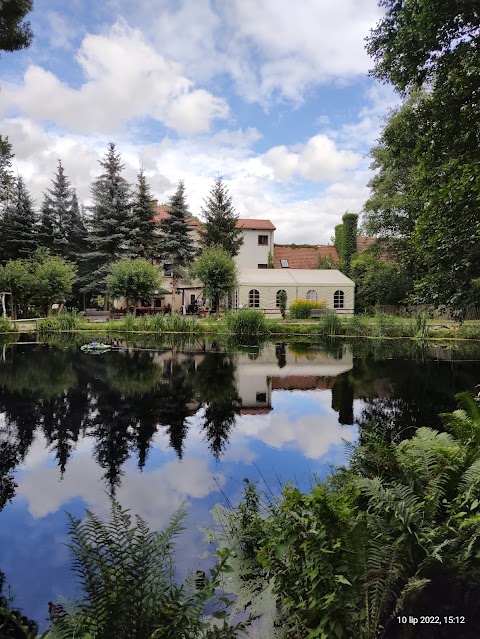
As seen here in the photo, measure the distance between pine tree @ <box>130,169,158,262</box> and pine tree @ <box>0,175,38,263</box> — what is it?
744 centimetres

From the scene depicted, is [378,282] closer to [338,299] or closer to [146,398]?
[338,299]

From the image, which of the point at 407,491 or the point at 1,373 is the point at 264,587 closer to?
the point at 407,491

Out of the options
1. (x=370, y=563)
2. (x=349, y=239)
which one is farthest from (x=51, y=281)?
(x=370, y=563)

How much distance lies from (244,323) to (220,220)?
1370 cm

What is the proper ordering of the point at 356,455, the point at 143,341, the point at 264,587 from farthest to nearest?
the point at 143,341, the point at 356,455, the point at 264,587

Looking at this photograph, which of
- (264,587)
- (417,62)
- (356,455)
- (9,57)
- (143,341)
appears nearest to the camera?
(264,587)

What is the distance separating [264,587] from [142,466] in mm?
2498

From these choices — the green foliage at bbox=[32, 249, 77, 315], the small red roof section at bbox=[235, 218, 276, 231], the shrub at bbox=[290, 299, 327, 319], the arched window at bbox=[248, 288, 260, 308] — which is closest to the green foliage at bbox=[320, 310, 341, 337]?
the shrub at bbox=[290, 299, 327, 319]

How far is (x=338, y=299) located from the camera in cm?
2717

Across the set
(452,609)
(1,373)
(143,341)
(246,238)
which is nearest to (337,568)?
(452,609)

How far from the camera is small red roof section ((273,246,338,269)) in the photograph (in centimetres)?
3441

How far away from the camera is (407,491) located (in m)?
2.21

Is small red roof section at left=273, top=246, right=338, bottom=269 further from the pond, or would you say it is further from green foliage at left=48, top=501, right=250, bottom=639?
green foliage at left=48, top=501, right=250, bottom=639

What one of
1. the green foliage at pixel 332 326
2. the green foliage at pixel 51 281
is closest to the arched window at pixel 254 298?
the green foliage at pixel 332 326
